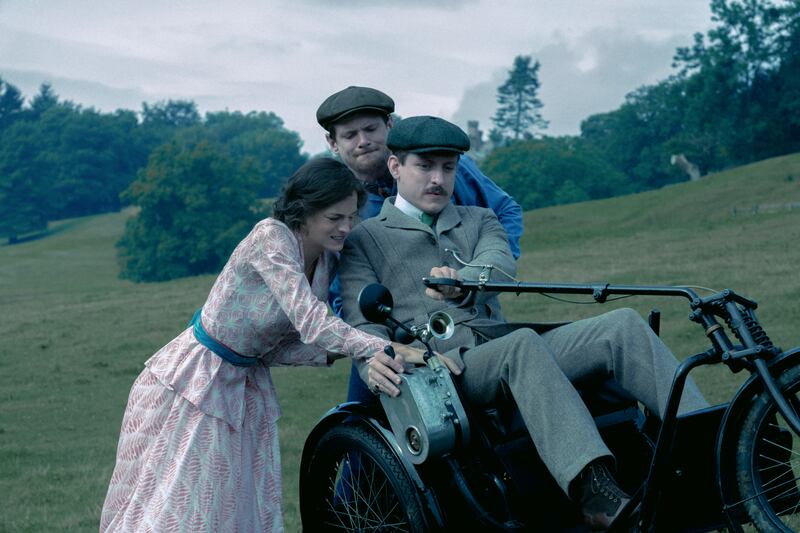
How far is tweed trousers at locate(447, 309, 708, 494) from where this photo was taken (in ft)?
11.3

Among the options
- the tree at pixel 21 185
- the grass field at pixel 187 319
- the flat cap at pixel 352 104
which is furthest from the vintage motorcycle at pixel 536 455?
the tree at pixel 21 185

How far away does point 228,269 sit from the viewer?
4.42m

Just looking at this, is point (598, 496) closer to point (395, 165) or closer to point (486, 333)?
point (486, 333)

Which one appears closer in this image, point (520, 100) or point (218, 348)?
point (218, 348)

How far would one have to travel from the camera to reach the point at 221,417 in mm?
4500

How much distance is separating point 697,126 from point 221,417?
7055cm

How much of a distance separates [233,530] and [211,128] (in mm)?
119685

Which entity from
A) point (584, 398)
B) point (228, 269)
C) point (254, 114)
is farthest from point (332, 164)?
point (254, 114)

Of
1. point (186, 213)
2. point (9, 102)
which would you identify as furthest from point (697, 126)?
point (9, 102)

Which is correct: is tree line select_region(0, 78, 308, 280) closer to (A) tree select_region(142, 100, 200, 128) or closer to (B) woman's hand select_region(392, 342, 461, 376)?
(A) tree select_region(142, 100, 200, 128)

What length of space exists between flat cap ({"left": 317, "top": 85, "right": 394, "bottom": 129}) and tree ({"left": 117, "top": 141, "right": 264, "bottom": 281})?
6367 centimetres

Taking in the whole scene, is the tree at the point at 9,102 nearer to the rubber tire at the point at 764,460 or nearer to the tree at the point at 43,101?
the tree at the point at 43,101

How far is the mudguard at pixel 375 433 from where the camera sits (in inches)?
150

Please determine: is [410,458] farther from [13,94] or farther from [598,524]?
[13,94]
